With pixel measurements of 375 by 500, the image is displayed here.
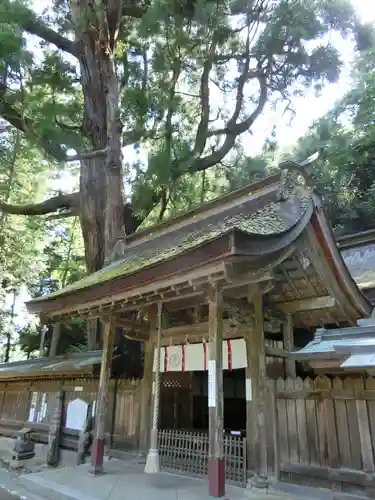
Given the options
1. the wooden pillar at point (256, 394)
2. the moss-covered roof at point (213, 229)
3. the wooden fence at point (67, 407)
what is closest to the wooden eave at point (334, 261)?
the moss-covered roof at point (213, 229)

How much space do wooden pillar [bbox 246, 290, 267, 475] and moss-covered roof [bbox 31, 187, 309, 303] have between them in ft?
4.01

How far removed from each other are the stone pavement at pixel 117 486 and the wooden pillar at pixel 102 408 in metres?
0.24

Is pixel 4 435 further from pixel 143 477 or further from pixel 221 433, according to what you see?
pixel 221 433

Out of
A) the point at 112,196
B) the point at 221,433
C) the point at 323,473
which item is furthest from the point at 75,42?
the point at 323,473

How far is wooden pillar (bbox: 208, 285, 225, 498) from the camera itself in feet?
16.4

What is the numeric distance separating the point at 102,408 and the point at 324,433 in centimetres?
385

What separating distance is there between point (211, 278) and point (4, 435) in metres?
10.7

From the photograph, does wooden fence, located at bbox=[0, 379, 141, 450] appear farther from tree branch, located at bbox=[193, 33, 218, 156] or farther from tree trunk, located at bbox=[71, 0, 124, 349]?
tree branch, located at bbox=[193, 33, 218, 156]

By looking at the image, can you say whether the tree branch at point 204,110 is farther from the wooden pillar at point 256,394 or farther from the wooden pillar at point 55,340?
the wooden pillar at point 55,340

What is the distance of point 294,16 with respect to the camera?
35.6 ft

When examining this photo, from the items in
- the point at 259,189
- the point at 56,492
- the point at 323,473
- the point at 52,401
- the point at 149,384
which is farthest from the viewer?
the point at 52,401

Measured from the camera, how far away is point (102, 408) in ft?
22.8

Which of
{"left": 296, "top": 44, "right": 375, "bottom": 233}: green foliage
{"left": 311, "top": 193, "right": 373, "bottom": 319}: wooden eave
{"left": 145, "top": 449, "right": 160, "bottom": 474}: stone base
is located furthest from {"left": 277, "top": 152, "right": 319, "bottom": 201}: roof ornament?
{"left": 296, "top": 44, "right": 375, "bottom": 233}: green foliage

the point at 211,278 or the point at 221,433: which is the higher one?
the point at 211,278
